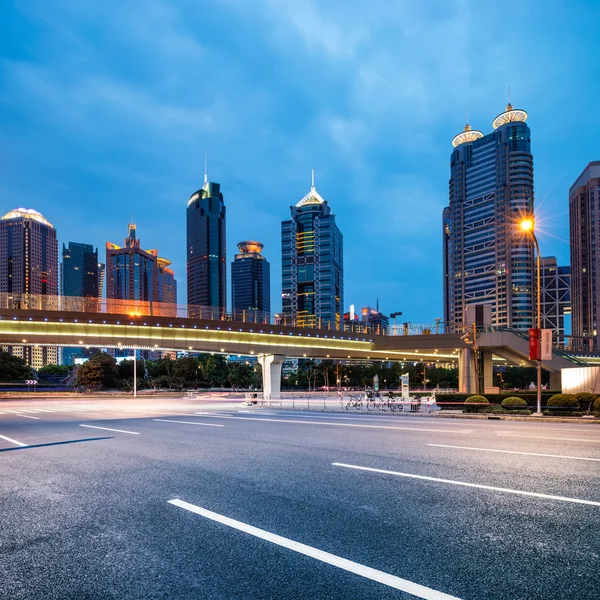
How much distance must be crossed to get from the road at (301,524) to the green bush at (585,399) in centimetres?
1605

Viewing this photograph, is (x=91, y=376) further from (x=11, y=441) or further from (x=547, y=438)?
(x=547, y=438)

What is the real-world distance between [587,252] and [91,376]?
19206 centimetres

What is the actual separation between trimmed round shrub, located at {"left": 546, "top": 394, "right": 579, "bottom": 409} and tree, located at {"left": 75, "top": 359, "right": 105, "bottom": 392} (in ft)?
275

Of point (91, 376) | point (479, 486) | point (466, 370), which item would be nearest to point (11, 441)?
point (479, 486)

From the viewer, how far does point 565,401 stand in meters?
25.7

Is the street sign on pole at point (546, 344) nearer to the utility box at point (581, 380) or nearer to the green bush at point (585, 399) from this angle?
the green bush at point (585, 399)

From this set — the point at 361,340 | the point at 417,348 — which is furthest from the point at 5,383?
the point at 417,348

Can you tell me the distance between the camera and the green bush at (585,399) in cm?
2442

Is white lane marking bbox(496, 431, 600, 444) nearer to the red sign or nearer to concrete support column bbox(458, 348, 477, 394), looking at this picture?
the red sign

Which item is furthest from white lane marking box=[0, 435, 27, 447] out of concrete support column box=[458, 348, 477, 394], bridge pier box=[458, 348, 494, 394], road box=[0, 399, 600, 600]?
concrete support column box=[458, 348, 477, 394]

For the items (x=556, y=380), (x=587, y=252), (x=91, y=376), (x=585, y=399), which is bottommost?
(x=91, y=376)

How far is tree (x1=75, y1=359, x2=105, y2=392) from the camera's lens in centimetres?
8856

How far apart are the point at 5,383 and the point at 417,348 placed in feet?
281

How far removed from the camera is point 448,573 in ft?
13.6
